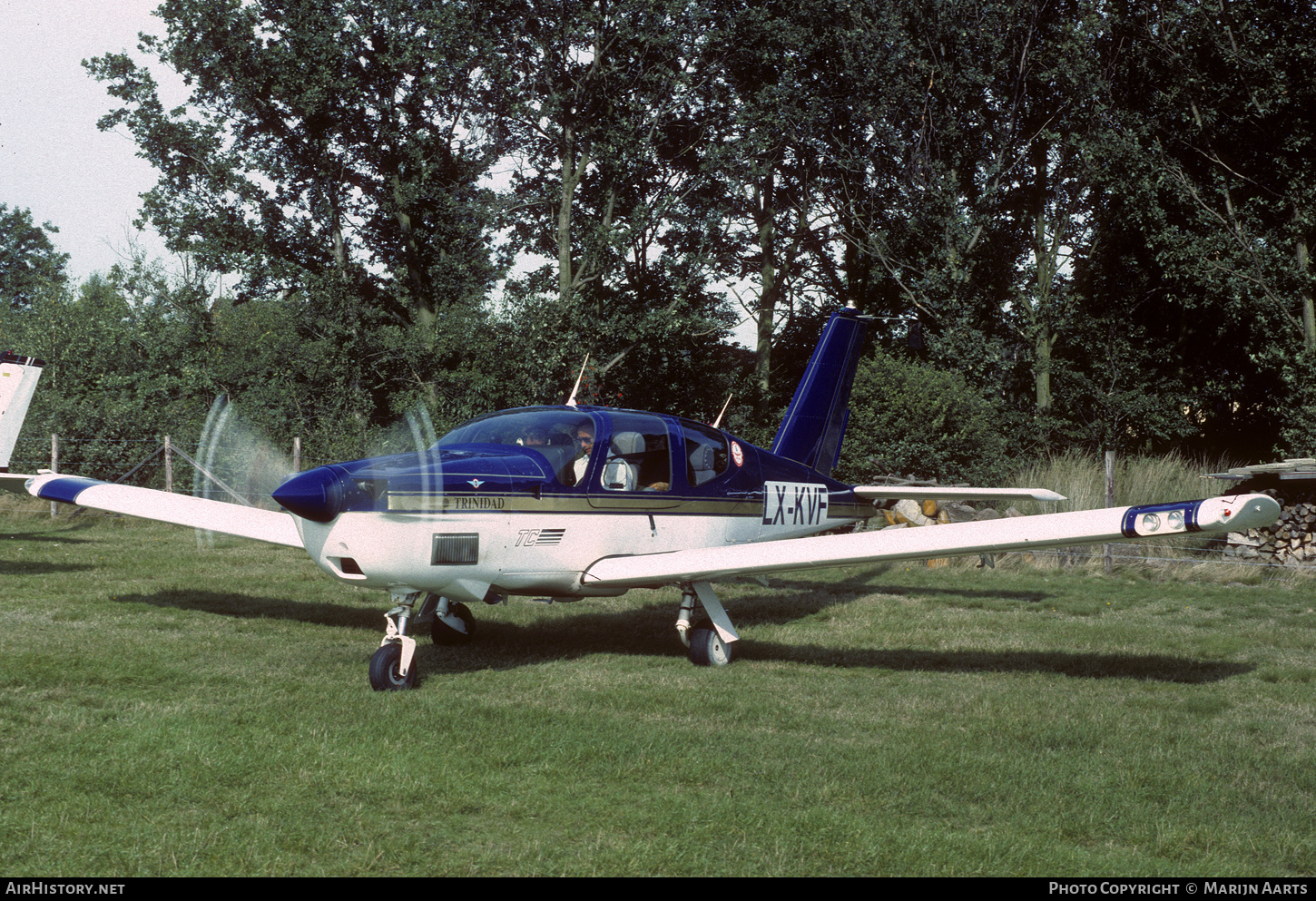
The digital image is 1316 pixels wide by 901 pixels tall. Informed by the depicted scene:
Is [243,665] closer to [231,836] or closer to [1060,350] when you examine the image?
[231,836]

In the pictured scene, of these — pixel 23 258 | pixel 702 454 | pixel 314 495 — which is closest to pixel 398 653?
pixel 314 495

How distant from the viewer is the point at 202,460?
19.1 metres

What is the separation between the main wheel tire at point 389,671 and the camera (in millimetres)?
6594

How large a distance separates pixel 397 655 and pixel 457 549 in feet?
2.55

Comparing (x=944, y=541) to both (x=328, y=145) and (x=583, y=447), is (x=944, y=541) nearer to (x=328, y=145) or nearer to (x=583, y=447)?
(x=583, y=447)

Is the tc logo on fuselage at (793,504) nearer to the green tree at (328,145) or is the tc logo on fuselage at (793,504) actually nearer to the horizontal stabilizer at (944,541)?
the horizontal stabilizer at (944,541)

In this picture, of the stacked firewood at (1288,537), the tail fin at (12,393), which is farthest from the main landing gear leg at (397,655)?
the stacked firewood at (1288,537)

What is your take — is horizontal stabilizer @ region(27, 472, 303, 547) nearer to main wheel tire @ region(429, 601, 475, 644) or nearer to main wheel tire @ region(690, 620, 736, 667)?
main wheel tire @ region(429, 601, 475, 644)

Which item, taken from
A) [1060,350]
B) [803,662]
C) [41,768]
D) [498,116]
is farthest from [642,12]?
[41,768]

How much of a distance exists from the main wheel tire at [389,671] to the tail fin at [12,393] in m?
7.27

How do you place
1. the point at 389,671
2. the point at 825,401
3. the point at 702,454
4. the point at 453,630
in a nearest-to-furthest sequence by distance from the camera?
1. the point at 389,671
2. the point at 453,630
3. the point at 702,454
4. the point at 825,401

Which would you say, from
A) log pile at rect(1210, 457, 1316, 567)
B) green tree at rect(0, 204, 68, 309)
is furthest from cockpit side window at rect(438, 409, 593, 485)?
green tree at rect(0, 204, 68, 309)

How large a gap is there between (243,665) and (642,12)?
2016 centimetres

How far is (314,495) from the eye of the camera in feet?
21.0
